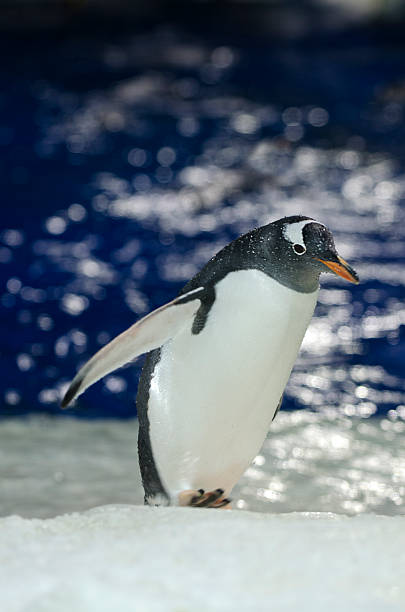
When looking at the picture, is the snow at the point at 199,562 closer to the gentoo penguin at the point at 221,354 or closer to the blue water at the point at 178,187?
the gentoo penguin at the point at 221,354

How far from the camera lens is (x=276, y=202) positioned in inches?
277

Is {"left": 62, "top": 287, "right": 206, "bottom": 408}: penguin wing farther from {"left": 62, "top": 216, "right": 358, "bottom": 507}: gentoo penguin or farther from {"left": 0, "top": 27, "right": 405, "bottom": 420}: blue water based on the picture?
{"left": 0, "top": 27, "right": 405, "bottom": 420}: blue water

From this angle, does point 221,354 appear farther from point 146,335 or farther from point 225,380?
point 146,335

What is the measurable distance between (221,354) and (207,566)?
790mm

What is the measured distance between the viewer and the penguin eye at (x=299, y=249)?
1.94 meters

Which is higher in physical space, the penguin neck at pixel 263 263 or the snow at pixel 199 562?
the penguin neck at pixel 263 263

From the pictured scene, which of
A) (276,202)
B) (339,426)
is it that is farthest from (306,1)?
(339,426)

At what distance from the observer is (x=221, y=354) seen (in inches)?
79.7

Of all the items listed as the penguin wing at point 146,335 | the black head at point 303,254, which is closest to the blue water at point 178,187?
the penguin wing at point 146,335

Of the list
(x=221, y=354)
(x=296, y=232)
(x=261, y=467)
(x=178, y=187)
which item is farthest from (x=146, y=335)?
(x=178, y=187)

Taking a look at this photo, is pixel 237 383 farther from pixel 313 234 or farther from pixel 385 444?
pixel 385 444

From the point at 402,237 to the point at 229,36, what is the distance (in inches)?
313

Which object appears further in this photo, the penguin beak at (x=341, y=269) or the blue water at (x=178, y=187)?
the blue water at (x=178, y=187)

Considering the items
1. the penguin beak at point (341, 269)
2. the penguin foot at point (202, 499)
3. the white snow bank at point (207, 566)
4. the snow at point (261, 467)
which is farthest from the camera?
the snow at point (261, 467)
